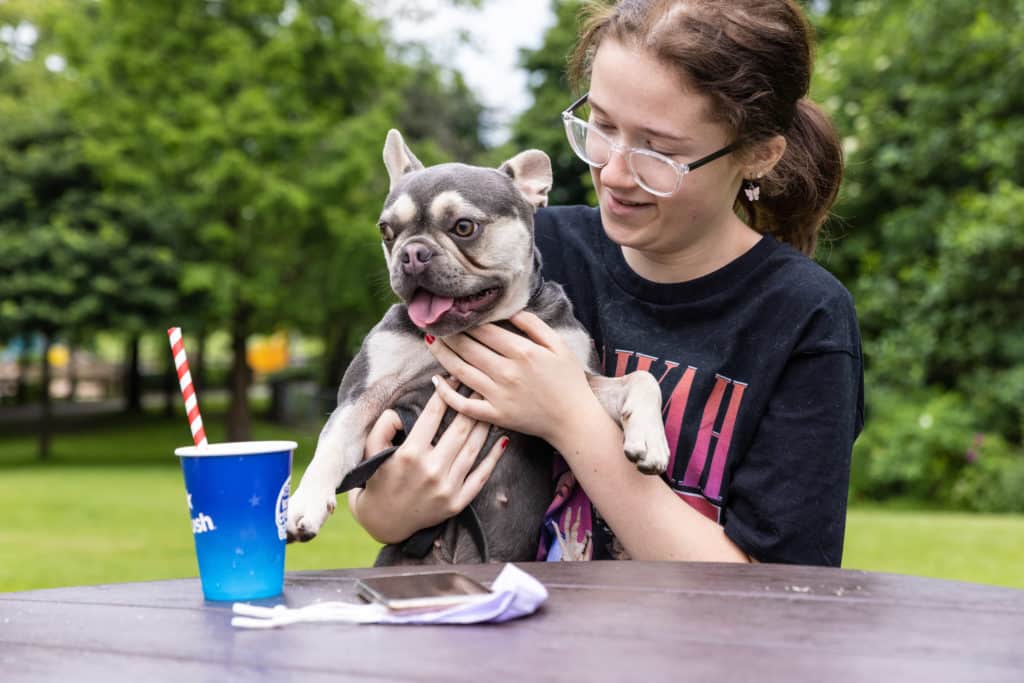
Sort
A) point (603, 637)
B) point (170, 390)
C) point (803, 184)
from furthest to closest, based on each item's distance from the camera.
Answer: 1. point (170, 390)
2. point (803, 184)
3. point (603, 637)

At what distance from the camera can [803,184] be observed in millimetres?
2951

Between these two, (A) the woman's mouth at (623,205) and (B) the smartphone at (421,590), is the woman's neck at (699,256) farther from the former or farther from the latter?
(B) the smartphone at (421,590)

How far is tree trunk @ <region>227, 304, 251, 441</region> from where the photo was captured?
67.0ft

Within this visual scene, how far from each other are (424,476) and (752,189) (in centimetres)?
128

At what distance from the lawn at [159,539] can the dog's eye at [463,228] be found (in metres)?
5.28

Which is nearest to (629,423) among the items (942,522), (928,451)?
(942,522)

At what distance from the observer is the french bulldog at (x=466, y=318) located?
2.64 meters

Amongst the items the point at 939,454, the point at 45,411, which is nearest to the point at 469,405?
the point at 939,454

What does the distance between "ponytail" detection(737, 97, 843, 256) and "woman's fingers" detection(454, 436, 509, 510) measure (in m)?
1.09

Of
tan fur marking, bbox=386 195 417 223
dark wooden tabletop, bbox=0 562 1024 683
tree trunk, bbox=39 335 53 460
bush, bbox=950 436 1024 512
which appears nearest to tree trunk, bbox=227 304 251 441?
tree trunk, bbox=39 335 53 460

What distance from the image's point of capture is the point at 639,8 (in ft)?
8.52

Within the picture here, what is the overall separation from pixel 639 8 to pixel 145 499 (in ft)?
41.2

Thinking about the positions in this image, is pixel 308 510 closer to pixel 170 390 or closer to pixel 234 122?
pixel 234 122

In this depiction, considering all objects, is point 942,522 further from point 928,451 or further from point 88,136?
point 88,136
